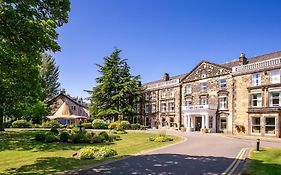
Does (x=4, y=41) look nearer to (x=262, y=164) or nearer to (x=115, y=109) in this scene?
(x=262, y=164)

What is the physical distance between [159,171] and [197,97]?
3969 cm

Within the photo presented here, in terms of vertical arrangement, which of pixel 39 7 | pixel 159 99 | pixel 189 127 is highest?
pixel 39 7

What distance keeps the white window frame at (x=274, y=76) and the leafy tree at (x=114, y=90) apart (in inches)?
1201

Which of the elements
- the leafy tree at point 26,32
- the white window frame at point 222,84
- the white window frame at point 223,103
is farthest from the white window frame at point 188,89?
the leafy tree at point 26,32

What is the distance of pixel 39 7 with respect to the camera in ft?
42.9

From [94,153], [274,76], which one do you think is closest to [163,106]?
[274,76]

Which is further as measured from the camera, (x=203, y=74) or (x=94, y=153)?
(x=203, y=74)

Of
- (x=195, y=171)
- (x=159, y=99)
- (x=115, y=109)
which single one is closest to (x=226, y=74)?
(x=159, y=99)

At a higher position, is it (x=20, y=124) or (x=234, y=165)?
(x=234, y=165)

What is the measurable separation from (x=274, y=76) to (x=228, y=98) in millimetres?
8761

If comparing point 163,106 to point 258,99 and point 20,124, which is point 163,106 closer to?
point 258,99

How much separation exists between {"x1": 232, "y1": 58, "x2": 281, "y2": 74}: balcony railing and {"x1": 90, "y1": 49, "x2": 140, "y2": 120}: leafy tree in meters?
24.9

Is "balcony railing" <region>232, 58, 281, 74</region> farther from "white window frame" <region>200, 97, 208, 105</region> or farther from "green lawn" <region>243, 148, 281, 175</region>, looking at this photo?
"green lawn" <region>243, 148, 281, 175</region>

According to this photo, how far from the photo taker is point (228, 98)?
4544 cm
